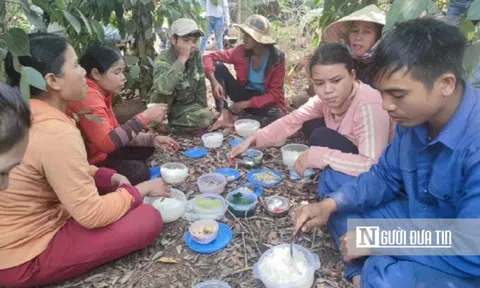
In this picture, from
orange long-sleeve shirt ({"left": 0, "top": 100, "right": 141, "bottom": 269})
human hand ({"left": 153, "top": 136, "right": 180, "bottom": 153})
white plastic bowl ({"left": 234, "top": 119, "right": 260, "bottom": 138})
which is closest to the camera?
orange long-sleeve shirt ({"left": 0, "top": 100, "right": 141, "bottom": 269})

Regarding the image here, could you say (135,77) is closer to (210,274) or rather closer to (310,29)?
(210,274)

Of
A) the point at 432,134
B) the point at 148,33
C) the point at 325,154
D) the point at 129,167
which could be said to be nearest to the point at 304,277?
the point at 325,154

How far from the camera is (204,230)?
7.00ft

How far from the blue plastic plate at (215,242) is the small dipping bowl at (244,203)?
0.15m

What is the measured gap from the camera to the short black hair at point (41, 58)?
70.7 inches

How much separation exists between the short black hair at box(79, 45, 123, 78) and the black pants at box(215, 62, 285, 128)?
137cm

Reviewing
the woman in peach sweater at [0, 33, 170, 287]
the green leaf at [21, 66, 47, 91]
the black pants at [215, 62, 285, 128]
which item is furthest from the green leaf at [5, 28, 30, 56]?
the black pants at [215, 62, 285, 128]

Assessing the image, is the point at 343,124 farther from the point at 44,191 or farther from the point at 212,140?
the point at 44,191

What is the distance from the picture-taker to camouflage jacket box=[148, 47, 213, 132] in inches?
127

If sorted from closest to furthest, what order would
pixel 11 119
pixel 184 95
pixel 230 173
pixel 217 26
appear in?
pixel 11 119
pixel 230 173
pixel 184 95
pixel 217 26

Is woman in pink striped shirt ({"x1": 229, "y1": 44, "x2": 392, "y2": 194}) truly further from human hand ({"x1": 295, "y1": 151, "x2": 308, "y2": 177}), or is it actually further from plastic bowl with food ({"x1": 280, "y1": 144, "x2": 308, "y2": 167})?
plastic bowl with food ({"x1": 280, "y1": 144, "x2": 308, "y2": 167})

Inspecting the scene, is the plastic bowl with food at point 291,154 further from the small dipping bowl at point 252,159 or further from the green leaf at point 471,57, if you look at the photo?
the green leaf at point 471,57

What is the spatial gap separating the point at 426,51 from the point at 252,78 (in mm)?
2458

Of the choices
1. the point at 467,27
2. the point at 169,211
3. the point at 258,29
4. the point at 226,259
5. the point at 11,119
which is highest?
the point at 467,27
